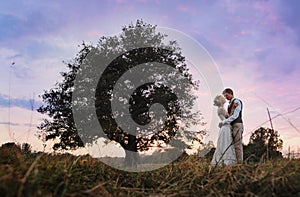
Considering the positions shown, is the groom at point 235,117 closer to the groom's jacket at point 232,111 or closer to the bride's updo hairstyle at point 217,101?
the groom's jacket at point 232,111

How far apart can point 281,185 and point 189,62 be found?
912 inches

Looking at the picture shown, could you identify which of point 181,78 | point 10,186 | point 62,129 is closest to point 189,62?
point 181,78

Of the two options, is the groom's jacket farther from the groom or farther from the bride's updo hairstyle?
the bride's updo hairstyle

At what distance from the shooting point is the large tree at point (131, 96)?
23.6 metres

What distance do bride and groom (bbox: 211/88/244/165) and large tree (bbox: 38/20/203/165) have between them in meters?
11.8

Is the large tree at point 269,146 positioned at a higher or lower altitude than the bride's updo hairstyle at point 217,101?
lower

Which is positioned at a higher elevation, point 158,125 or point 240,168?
point 158,125

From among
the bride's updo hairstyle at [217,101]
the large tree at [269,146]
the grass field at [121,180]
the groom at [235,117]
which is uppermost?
the bride's updo hairstyle at [217,101]

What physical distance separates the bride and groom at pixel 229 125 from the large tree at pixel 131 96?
38.9 feet

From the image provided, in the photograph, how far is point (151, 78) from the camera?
24.9m

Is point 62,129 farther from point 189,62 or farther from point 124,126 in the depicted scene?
point 189,62

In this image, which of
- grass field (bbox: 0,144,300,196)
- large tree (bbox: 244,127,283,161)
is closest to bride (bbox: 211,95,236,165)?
large tree (bbox: 244,127,283,161)

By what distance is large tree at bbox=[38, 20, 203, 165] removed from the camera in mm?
23578

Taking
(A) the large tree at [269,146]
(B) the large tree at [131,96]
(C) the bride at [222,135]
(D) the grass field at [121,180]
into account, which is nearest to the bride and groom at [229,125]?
(C) the bride at [222,135]
